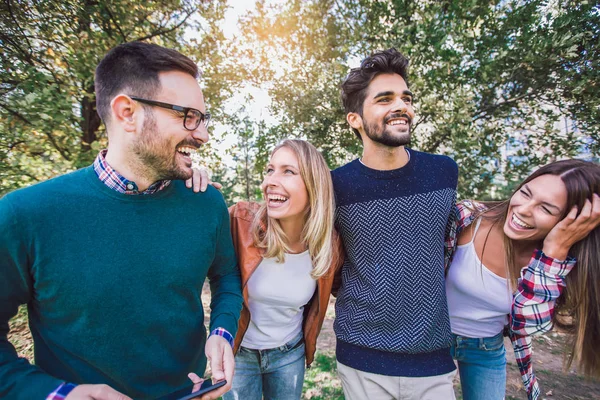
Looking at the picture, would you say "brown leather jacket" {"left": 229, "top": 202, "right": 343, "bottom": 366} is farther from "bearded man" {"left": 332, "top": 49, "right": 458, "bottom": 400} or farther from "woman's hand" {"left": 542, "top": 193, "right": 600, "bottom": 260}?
"woman's hand" {"left": 542, "top": 193, "right": 600, "bottom": 260}

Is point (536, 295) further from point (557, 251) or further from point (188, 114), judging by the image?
point (188, 114)

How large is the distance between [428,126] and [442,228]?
Result: 12.6ft

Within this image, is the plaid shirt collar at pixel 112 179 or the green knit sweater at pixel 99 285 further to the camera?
the plaid shirt collar at pixel 112 179

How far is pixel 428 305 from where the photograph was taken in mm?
1967

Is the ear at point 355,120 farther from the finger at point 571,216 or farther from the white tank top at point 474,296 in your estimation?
the finger at point 571,216

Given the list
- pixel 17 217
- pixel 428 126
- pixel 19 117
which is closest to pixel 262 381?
pixel 17 217

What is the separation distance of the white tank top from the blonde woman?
855 mm

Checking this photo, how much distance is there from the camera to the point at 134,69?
1551mm

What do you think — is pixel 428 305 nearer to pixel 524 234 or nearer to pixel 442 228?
pixel 442 228

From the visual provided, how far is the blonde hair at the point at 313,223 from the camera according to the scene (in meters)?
2.18

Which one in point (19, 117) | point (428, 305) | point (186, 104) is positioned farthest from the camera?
point (19, 117)

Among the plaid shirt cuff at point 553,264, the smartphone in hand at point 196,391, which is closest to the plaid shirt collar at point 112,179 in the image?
the smartphone in hand at point 196,391

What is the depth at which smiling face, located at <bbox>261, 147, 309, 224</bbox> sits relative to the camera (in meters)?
2.27

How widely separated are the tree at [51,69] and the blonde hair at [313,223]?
235cm
